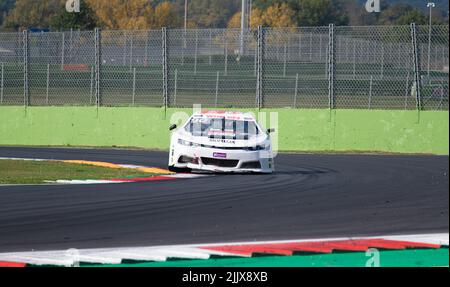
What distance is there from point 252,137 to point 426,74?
26.0 feet

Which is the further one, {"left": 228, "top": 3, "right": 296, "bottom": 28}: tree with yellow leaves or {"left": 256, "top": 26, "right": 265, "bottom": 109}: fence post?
{"left": 228, "top": 3, "right": 296, "bottom": 28}: tree with yellow leaves

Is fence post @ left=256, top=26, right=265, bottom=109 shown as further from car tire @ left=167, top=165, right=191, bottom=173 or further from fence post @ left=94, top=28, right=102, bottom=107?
car tire @ left=167, top=165, right=191, bottom=173

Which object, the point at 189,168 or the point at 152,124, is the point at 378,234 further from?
the point at 152,124

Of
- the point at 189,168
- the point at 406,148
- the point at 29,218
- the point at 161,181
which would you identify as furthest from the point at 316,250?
the point at 406,148

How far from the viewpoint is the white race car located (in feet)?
57.6

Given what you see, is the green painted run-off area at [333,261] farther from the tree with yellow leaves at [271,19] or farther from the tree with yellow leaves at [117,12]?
the tree with yellow leaves at [271,19]

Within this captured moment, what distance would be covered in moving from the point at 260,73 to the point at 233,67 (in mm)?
1141

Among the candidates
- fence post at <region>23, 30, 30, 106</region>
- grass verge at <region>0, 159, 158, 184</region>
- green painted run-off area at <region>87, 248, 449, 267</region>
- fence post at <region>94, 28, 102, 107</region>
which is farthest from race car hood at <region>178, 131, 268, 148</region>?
fence post at <region>23, 30, 30, 106</region>

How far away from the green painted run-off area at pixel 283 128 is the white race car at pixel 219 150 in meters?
5.98

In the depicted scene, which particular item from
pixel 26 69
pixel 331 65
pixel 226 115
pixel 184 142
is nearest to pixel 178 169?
pixel 184 142

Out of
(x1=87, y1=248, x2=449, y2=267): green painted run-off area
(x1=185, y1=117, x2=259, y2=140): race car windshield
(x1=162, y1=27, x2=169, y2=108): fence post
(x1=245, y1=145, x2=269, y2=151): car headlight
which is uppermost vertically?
(x1=162, y1=27, x2=169, y2=108): fence post

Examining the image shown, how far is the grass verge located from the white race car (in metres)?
0.89
